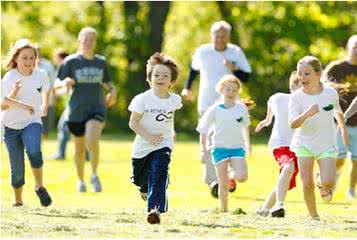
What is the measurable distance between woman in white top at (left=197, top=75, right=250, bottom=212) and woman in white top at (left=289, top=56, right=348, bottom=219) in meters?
1.35

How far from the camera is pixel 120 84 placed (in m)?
41.0

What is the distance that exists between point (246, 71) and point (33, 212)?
15.7 ft

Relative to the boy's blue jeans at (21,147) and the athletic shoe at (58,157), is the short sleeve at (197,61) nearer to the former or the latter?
the boy's blue jeans at (21,147)

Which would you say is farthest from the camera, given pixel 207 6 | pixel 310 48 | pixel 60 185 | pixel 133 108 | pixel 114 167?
pixel 207 6

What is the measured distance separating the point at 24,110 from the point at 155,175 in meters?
2.33

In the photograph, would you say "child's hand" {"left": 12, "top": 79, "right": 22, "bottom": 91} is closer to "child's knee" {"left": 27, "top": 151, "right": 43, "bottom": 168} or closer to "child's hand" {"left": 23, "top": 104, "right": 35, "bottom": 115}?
"child's hand" {"left": 23, "top": 104, "right": 35, "bottom": 115}

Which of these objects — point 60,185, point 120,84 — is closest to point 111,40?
point 120,84

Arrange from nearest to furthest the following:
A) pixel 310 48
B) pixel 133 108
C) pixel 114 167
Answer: pixel 133 108, pixel 114 167, pixel 310 48

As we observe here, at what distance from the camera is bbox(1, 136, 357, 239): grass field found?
10.6m

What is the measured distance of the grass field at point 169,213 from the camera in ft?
34.8

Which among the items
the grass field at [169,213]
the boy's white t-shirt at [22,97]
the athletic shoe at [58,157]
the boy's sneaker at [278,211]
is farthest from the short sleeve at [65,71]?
the athletic shoe at [58,157]

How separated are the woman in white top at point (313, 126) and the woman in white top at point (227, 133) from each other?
1.35m

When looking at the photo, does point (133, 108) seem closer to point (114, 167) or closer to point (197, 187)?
point (197, 187)

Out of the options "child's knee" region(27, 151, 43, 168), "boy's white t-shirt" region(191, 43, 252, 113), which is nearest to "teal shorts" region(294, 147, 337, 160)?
"child's knee" region(27, 151, 43, 168)
